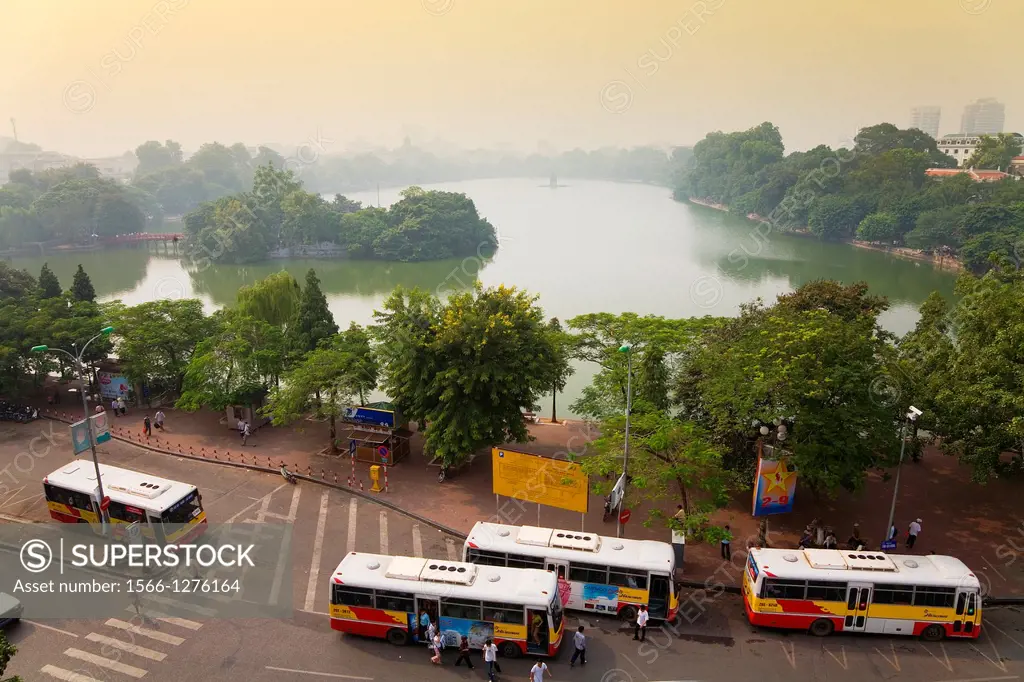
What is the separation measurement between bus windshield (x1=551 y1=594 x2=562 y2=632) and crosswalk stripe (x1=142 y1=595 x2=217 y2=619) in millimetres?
7558

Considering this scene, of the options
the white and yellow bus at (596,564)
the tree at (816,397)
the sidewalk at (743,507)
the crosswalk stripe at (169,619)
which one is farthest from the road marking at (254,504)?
the tree at (816,397)

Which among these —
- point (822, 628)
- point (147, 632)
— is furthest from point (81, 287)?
point (822, 628)

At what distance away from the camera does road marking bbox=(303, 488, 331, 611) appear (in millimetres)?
16612

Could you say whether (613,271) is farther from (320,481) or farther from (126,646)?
(126,646)

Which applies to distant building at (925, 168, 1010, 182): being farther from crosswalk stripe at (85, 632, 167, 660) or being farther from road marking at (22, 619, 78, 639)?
road marking at (22, 619, 78, 639)

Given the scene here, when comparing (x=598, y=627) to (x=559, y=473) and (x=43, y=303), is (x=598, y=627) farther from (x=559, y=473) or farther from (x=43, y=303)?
(x=43, y=303)

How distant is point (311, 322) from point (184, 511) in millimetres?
12745

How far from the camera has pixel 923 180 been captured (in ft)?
271

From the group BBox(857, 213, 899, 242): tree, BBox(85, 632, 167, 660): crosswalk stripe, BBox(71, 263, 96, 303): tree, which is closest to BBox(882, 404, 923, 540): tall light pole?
BBox(85, 632, 167, 660): crosswalk stripe

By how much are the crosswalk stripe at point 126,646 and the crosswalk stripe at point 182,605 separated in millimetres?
1298

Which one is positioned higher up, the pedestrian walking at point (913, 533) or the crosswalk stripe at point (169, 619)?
the pedestrian walking at point (913, 533)

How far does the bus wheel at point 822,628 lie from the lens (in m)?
15.0

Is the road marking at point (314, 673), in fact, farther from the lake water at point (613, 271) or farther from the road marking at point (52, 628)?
the lake water at point (613, 271)

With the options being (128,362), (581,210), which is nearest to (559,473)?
(128,362)
